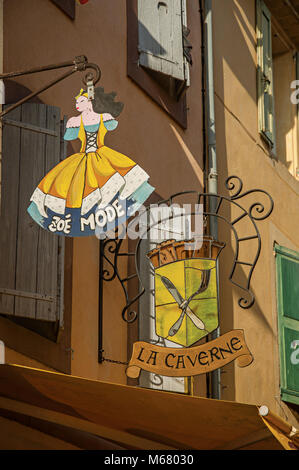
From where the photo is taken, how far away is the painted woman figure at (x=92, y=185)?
677 centimetres

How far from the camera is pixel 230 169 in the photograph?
36.1 ft

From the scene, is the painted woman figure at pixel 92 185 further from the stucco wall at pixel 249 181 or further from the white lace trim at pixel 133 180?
the stucco wall at pixel 249 181

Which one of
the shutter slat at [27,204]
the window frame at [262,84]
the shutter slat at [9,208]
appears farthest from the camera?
the window frame at [262,84]

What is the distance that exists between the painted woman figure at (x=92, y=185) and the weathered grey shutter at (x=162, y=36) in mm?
2745

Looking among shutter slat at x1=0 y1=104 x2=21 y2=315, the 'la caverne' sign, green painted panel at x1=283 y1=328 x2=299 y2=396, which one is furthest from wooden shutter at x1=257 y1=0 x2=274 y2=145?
shutter slat at x1=0 y1=104 x2=21 y2=315

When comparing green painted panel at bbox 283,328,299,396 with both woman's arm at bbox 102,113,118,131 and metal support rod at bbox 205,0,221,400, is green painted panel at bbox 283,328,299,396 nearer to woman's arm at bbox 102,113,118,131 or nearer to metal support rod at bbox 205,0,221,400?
metal support rod at bbox 205,0,221,400

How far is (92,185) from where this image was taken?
22.5ft

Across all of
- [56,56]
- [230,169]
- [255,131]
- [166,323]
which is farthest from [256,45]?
[166,323]

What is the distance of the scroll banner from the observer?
6754mm

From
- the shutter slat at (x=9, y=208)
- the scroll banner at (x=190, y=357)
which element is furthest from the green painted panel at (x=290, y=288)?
the shutter slat at (x=9, y=208)

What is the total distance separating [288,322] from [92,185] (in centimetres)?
495

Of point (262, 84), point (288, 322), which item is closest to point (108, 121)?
point (288, 322)

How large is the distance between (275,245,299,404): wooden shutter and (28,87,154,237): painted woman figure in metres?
4.76
